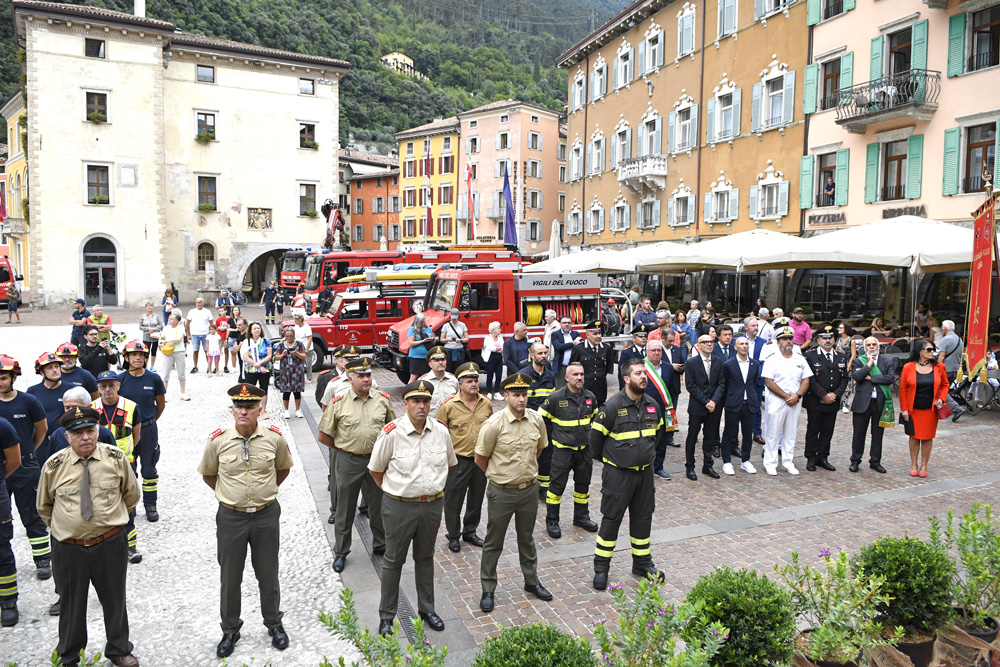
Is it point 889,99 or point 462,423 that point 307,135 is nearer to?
point 889,99

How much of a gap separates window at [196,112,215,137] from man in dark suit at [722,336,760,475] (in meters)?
38.6

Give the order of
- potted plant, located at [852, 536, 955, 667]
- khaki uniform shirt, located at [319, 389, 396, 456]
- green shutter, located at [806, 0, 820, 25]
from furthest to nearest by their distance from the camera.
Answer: green shutter, located at [806, 0, 820, 25] < khaki uniform shirt, located at [319, 389, 396, 456] < potted plant, located at [852, 536, 955, 667]

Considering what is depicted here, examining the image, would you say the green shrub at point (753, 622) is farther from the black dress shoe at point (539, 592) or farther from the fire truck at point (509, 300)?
the fire truck at point (509, 300)

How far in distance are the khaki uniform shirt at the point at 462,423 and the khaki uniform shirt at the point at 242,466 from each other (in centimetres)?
200

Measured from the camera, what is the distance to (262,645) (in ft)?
17.3

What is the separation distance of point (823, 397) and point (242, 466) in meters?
7.61

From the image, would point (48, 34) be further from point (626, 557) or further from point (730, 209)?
point (626, 557)

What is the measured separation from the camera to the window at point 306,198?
1711 inches

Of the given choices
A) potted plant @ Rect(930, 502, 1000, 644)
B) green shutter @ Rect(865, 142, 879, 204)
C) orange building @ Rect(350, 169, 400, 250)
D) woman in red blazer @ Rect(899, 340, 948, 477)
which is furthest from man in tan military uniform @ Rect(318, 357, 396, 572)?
orange building @ Rect(350, 169, 400, 250)

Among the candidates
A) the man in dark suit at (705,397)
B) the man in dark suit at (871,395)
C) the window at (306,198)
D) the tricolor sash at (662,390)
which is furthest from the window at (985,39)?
the window at (306,198)

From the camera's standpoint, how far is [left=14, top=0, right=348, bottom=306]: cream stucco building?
119ft

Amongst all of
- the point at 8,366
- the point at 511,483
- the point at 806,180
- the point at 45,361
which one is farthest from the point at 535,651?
the point at 806,180

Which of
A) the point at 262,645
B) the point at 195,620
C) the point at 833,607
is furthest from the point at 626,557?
the point at 195,620

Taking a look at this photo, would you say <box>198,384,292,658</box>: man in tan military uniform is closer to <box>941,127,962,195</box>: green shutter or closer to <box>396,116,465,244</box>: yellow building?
<box>941,127,962,195</box>: green shutter
